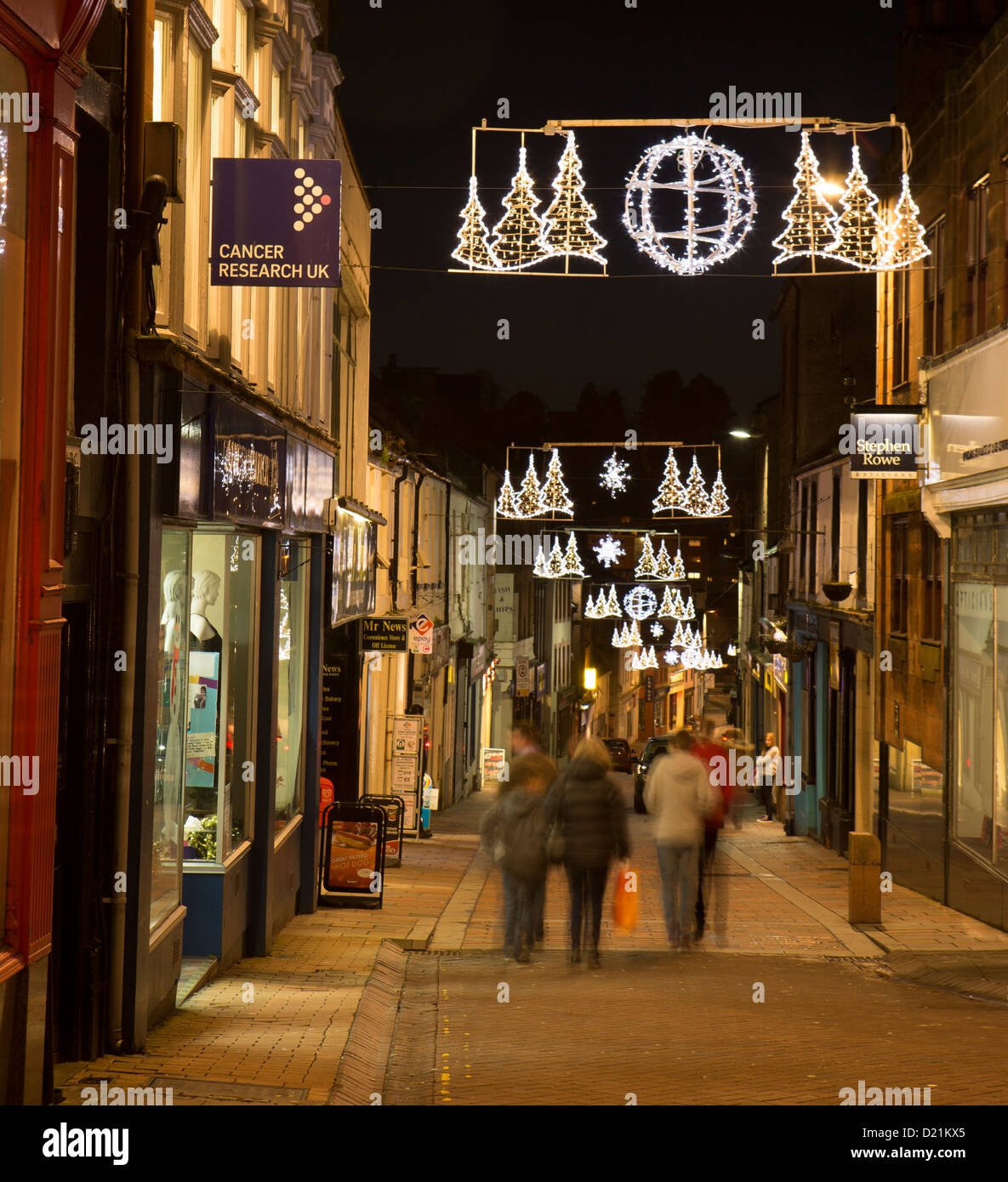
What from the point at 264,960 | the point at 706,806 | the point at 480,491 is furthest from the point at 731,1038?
the point at 480,491

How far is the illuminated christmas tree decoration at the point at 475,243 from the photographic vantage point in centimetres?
1110

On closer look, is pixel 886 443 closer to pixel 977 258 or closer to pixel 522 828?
pixel 977 258

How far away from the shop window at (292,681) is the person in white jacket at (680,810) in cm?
383

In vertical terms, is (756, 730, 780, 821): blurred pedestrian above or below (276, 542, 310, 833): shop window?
below

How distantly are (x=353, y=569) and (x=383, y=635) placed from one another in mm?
2809

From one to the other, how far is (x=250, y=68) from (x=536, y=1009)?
27.7ft

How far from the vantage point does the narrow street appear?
740 centimetres

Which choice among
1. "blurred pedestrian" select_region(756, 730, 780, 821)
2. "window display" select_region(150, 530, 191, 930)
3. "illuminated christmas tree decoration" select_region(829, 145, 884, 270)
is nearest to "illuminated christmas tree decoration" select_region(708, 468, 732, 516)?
"blurred pedestrian" select_region(756, 730, 780, 821)

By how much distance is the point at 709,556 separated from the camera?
83.2 metres

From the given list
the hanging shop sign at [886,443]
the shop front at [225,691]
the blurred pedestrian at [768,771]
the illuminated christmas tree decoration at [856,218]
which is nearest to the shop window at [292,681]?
the shop front at [225,691]

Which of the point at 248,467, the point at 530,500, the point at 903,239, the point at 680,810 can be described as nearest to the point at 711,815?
the point at 680,810

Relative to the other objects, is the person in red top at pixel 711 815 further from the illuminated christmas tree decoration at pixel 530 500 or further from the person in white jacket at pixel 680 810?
the illuminated christmas tree decoration at pixel 530 500

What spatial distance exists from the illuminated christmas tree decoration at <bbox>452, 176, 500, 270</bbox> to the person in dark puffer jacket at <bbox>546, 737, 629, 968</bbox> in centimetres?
410

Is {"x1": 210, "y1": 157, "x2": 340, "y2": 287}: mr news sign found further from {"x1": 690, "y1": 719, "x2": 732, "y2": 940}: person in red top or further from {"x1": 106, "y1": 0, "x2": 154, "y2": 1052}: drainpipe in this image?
{"x1": 690, "y1": 719, "x2": 732, "y2": 940}: person in red top
